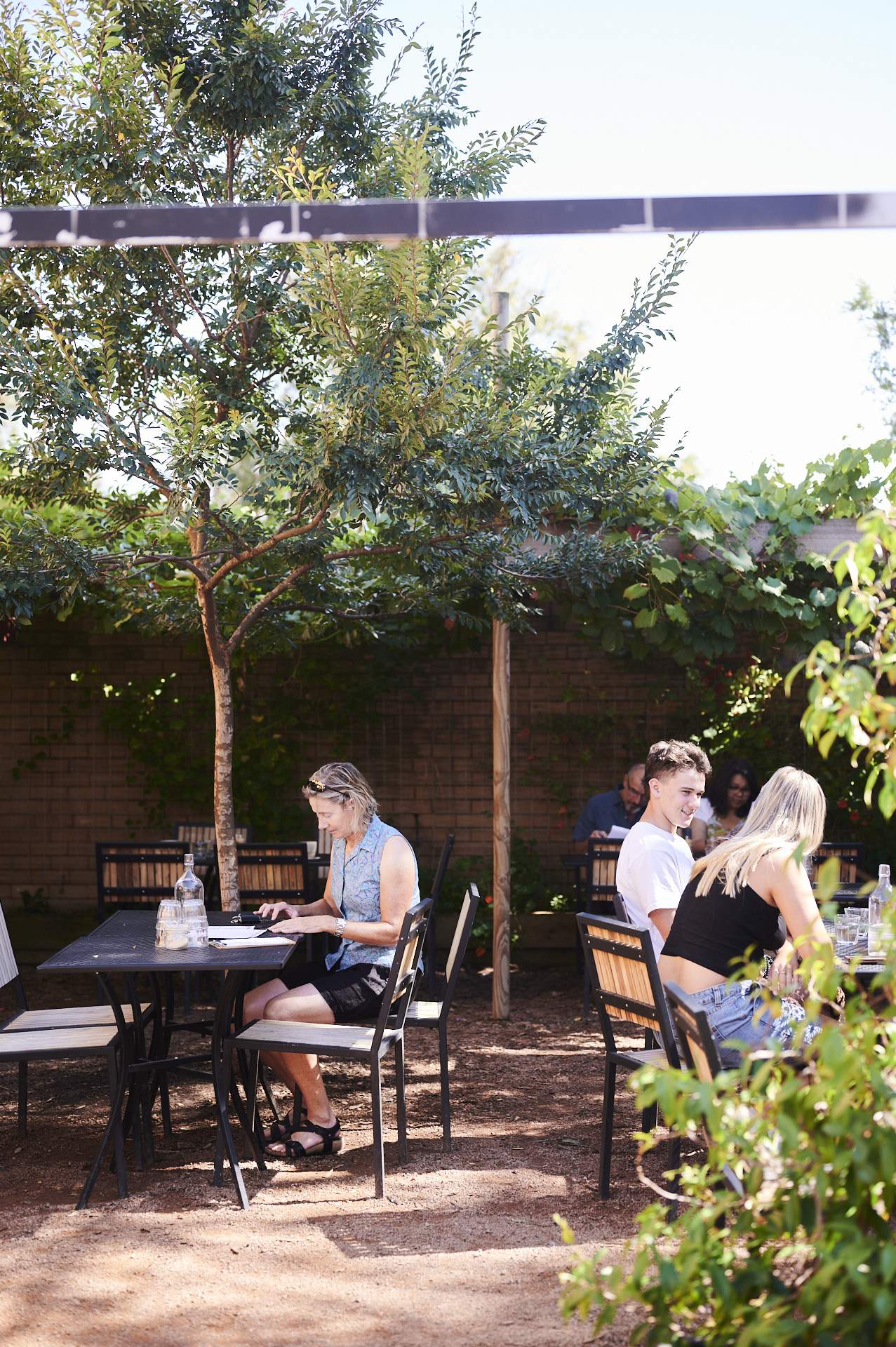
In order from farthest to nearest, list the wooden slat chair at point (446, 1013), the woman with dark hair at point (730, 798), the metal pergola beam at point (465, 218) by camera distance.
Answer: the woman with dark hair at point (730, 798)
the wooden slat chair at point (446, 1013)
the metal pergola beam at point (465, 218)

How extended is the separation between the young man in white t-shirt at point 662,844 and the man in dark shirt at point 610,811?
321 centimetres

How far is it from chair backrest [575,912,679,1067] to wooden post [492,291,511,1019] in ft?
7.84

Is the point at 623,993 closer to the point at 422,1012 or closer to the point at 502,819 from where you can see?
the point at 422,1012

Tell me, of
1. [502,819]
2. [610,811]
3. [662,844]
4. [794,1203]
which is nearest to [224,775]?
[502,819]

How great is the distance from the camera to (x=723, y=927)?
3.58m

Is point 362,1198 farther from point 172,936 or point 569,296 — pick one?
point 569,296

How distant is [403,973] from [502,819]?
2.38 m

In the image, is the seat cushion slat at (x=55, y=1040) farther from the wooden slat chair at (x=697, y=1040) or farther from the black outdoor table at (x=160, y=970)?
the wooden slat chair at (x=697, y=1040)

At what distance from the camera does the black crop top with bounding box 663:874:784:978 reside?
355 cm

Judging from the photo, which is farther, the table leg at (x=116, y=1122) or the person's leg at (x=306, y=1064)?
the person's leg at (x=306, y=1064)

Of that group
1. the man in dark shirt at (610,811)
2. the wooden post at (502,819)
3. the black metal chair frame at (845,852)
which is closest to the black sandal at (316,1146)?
the wooden post at (502,819)

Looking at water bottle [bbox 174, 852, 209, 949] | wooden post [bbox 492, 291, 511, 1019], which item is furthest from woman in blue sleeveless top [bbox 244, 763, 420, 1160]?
wooden post [bbox 492, 291, 511, 1019]

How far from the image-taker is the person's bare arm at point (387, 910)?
4340 mm

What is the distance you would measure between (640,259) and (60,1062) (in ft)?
14.6
